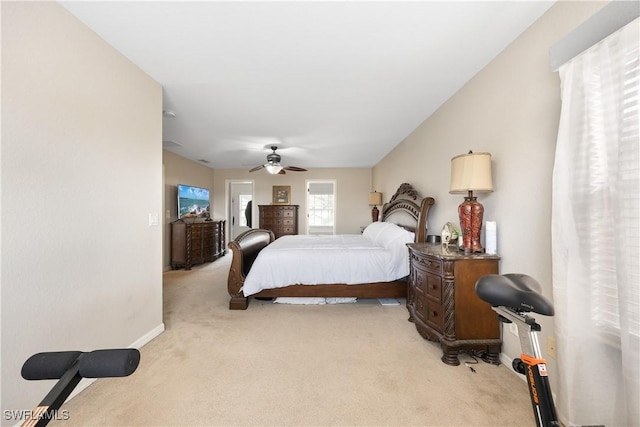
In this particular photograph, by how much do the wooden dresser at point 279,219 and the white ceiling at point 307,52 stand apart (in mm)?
3430

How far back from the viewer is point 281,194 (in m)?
7.07

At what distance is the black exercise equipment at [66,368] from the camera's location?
2.13ft

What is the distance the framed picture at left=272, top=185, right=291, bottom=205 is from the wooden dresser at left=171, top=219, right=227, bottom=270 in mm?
1924

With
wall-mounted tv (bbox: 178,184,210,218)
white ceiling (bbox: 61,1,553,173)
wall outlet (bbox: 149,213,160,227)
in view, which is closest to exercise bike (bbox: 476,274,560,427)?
white ceiling (bbox: 61,1,553,173)

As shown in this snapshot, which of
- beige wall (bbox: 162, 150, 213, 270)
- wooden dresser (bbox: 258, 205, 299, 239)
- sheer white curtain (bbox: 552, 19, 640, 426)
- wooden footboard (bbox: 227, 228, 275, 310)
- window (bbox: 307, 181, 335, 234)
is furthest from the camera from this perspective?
window (bbox: 307, 181, 335, 234)

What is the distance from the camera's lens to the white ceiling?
1557 mm

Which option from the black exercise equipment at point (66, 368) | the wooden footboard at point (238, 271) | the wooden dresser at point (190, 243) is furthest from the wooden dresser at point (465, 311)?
the wooden dresser at point (190, 243)

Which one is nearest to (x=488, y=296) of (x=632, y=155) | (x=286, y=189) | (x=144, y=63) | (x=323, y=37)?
(x=632, y=155)

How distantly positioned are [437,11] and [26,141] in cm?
256

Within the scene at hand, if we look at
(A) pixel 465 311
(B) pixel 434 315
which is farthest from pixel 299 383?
(A) pixel 465 311

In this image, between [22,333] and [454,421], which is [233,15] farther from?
[454,421]

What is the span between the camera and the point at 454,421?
1.41m

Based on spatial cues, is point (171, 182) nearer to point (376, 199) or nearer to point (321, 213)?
point (321, 213)

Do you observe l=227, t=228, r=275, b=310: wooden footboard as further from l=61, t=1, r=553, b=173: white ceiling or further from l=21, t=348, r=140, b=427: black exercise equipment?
l=21, t=348, r=140, b=427: black exercise equipment
